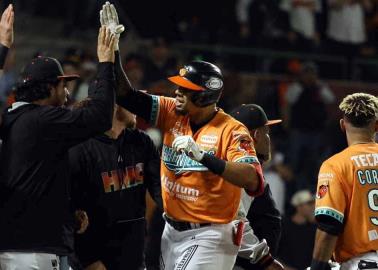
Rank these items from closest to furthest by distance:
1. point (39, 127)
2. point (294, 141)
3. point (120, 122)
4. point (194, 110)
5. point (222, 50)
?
point (39, 127) → point (194, 110) → point (120, 122) → point (294, 141) → point (222, 50)

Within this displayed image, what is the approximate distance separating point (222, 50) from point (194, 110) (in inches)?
316

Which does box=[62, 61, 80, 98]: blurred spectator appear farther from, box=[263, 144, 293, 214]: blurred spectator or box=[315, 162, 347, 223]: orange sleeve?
box=[315, 162, 347, 223]: orange sleeve

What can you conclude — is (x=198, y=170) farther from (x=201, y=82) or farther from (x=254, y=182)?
(x=201, y=82)

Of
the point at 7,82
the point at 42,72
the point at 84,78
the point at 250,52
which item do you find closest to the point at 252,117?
the point at 42,72

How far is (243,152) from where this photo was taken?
18.8 feet

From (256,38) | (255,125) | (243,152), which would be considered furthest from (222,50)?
(243,152)

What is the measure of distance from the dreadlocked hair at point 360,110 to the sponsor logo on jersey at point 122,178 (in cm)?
152

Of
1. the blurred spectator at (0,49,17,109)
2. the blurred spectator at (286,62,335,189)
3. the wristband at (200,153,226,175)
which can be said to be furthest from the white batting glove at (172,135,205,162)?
the blurred spectator at (286,62,335,189)

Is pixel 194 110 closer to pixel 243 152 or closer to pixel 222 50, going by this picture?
pixel 243 152

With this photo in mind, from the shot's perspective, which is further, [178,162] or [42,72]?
[178,162]

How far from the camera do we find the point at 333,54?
1464cm

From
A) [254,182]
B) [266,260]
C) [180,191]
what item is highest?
[254,182]

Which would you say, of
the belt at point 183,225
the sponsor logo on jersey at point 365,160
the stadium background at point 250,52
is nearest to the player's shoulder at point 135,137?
the belt at point 183,225

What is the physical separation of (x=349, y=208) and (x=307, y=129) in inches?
284
